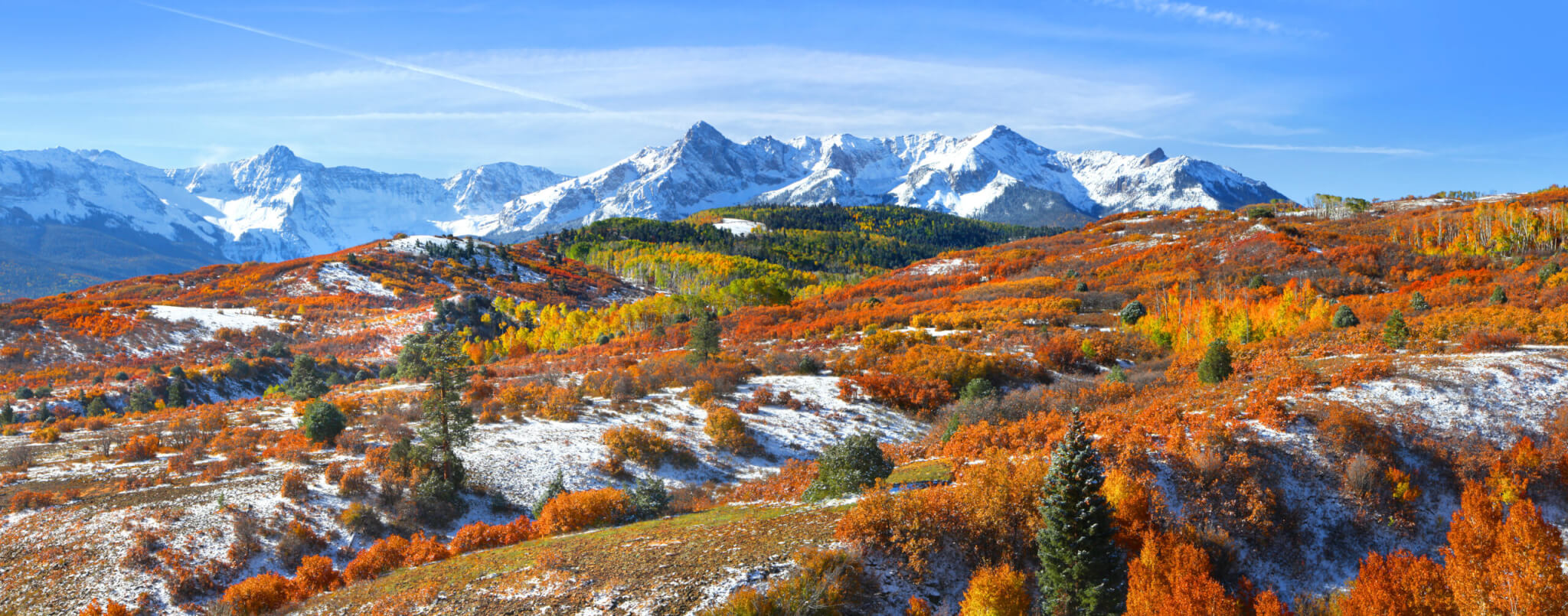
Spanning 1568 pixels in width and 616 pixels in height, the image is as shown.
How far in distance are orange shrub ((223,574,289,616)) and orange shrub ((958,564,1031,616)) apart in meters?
16.0

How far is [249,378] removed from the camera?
65.2 m

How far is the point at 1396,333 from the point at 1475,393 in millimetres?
8995

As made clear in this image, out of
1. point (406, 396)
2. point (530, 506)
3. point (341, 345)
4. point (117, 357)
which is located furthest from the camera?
point (341, 345)

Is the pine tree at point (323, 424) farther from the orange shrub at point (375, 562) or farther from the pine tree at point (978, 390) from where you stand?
the pine tree at point (978, 390)

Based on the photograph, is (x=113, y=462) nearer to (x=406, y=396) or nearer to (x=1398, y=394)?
(x=406, y=396)

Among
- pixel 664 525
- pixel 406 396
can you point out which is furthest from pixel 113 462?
pixel 664 525

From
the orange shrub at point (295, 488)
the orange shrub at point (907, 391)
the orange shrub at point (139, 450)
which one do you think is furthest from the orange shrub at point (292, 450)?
the orange shrub at point (907, 391)

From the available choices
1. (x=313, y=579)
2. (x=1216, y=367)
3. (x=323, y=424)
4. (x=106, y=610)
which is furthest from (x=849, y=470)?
(x=323, y=424)

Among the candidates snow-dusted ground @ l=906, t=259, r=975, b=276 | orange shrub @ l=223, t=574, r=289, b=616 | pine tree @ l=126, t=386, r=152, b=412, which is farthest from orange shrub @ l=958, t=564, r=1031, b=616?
snow-dusted ground @ l=906, t=259, r=975, b=276

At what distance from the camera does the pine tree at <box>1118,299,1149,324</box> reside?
50.2 metres

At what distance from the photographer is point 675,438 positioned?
30438 mm

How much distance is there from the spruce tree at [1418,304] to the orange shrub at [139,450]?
205 feet

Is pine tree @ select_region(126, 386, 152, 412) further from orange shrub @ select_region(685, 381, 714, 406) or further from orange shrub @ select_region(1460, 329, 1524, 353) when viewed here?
orange shrub @ select_region(1460, 329, 1524, 353)

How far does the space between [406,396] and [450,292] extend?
9800 cm
